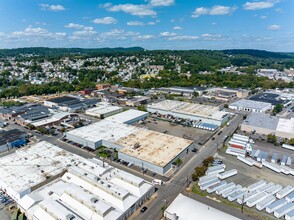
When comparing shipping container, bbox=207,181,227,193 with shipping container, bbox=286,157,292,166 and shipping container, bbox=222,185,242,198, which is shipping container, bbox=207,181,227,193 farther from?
shipping container, bbox=286,157,292,166

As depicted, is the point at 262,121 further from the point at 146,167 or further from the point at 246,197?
the point at 146,167

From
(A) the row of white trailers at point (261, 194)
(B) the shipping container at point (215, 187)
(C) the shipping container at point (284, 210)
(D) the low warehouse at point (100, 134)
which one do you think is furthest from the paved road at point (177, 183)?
(D) the low warehouse at point (100, 134)

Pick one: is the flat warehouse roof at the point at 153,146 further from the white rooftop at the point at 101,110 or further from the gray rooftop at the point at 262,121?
the gray rooftop at the point at 262,121

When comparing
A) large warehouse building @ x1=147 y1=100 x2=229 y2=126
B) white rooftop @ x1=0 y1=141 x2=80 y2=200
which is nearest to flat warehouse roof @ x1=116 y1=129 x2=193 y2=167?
white rooftop @ x1=0 y1=141 x2=80 y2=200

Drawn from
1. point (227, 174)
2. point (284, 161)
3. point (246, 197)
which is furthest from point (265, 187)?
point (284, 161)

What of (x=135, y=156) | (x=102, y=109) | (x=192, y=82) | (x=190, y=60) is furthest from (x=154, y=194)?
(x=190, y=60)
